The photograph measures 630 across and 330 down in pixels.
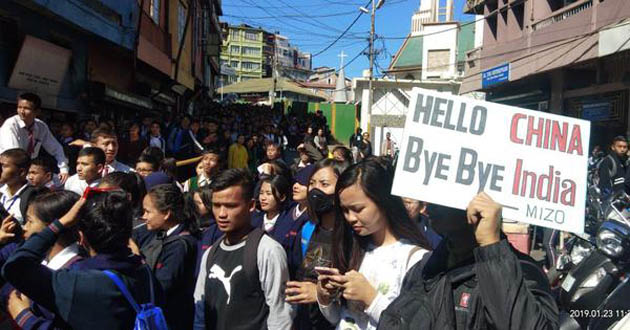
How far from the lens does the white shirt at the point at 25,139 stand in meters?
5.06

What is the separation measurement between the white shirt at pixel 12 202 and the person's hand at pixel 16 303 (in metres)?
1.65

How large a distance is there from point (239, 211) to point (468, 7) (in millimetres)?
21401

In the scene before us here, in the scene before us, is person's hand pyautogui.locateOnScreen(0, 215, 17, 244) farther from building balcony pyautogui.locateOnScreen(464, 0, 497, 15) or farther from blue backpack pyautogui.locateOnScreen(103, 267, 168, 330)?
building balcony pyautogui.locateOnScreen(464, 0, 497, 15)

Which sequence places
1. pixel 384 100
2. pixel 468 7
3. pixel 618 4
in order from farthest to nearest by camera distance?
pixel 384 100, pixel 468 7, pixel 618 4

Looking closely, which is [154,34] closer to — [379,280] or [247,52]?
[379,280]

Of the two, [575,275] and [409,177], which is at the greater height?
[409,177]

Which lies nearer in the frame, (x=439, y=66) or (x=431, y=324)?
(x=431, y=324)

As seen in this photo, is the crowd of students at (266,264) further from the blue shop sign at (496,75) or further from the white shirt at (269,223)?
the blue shop sign at (496,75)

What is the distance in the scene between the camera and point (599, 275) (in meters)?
4.02

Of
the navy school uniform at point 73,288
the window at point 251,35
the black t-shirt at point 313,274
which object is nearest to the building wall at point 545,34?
the black t-shirt at point 313,274

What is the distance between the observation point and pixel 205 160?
19.2ft

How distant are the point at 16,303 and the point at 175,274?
2.63 feet

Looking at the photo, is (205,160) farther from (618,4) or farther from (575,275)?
(618,4)

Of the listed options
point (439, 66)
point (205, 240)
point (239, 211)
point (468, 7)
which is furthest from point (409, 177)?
point (439, 66)
